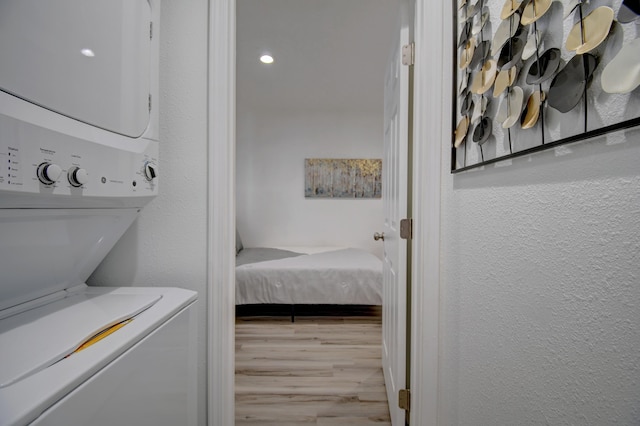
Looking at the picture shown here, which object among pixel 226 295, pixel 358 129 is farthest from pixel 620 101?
pixel 358 129

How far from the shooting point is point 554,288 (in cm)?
60

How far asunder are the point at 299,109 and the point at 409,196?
130 inches

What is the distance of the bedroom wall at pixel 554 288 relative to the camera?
1.52 feet

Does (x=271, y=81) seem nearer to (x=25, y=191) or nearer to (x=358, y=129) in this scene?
(x=358, y=129)

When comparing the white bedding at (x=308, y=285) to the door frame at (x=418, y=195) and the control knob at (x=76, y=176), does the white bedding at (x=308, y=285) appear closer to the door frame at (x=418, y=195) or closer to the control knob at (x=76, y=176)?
the door frame at (x=418, y=195)

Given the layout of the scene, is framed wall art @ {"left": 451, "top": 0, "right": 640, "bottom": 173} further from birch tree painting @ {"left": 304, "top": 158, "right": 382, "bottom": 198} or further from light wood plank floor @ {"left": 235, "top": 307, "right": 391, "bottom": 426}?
birch tree painting @ {"left": 304, "top": 158, "right": 382, "bottom": 198}

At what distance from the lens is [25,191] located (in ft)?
1.98

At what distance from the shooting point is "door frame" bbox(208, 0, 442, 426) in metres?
1.16

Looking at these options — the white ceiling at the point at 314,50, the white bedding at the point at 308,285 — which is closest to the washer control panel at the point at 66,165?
the white ceiling at the point at 314,50

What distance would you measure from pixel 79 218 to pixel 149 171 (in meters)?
0.25

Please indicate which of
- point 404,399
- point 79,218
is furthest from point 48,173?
point 404,399

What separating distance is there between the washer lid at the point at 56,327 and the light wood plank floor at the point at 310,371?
1.14 m

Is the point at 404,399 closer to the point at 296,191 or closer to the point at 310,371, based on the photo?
the point at 310,371

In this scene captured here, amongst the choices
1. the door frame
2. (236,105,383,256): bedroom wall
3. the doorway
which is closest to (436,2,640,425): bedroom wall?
the door frame
